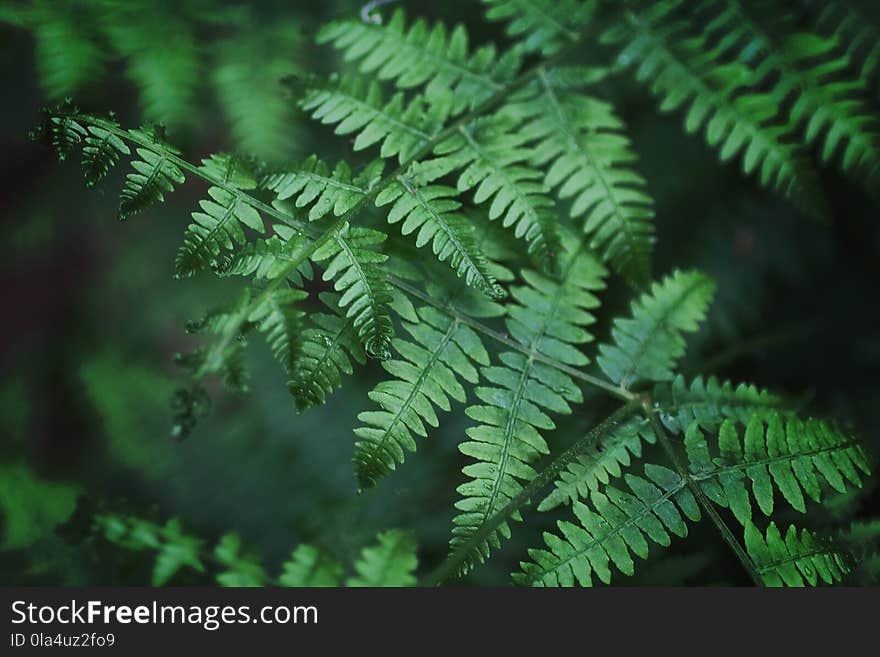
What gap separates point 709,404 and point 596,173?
679 millimetres

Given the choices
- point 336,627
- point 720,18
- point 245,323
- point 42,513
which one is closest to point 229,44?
point 245,323

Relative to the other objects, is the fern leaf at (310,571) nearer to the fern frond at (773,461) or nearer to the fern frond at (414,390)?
the fern frond at (414,390)

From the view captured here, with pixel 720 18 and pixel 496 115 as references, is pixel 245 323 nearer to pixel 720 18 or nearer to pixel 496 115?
pixel 496 115

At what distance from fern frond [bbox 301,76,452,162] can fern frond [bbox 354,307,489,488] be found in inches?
17.7

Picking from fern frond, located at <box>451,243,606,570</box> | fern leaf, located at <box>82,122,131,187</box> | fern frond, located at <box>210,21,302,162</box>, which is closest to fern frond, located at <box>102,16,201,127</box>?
fern frond, located at <box>210,21,302,162</box>

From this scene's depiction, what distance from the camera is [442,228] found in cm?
155

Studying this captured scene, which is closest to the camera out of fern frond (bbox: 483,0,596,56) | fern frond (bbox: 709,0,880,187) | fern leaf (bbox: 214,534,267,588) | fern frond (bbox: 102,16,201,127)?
fern leaf (bbox: 214,534,267,588)

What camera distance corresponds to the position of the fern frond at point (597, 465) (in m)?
1.59

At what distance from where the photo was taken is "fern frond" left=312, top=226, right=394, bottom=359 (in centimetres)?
143

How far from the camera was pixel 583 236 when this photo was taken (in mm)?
1937

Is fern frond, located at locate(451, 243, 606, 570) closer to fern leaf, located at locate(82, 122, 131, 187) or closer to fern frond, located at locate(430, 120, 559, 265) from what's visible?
fern frond, located at locate(430, 120, 559, 265)

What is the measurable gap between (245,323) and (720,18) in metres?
1.54

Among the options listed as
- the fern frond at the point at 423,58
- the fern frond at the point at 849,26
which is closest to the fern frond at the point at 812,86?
the fern frond at the point at 849,26

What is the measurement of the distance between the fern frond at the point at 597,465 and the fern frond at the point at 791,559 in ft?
1.02
